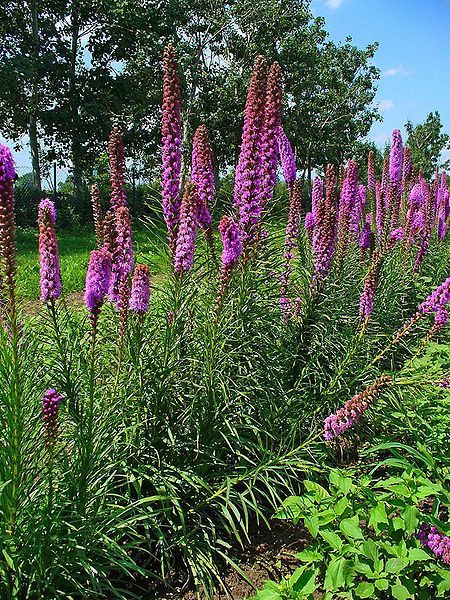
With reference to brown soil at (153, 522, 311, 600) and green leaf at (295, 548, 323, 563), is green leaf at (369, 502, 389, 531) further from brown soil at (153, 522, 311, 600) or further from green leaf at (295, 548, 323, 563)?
brown soil at (153, 522, 311, 600)

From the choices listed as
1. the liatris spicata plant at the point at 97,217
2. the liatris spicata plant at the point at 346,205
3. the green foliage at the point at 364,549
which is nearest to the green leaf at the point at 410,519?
the green foliage at the point at 364,549

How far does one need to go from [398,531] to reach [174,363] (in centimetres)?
146

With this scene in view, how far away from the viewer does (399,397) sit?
169 inches

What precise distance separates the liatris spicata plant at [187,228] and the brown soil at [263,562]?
5.27ft

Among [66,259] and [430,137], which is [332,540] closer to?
[66,259]

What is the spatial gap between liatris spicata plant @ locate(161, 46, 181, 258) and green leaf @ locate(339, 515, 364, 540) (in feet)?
5.36

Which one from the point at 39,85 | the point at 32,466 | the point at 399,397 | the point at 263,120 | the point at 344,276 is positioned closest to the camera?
the point at 32,466

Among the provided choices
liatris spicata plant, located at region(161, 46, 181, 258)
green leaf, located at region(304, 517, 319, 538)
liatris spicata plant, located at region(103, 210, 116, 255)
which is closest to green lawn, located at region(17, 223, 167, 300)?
liatris spicata plant, located at region(161, 46, 181, 258)

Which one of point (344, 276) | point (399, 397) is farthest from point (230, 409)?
point (344, 276)

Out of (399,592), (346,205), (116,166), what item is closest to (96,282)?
(116,166)

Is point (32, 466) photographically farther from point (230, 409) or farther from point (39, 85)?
point (39, 85)

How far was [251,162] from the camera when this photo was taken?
3215 millimetres

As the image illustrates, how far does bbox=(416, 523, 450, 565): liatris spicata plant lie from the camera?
94.0 inches

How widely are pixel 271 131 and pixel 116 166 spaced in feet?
3.25
